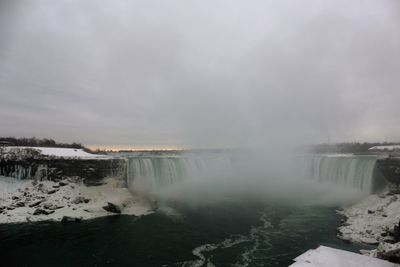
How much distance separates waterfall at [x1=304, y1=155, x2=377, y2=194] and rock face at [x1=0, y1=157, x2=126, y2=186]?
72.3 ft

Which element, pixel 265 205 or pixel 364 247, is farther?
pixel 265 205

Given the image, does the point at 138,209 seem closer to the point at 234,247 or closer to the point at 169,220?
the point at 169,220

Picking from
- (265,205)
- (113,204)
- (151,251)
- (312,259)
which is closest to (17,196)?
(113,204)

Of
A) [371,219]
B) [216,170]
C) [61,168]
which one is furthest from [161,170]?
[371,219]

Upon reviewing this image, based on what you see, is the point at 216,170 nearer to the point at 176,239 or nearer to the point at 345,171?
the point at 345,171

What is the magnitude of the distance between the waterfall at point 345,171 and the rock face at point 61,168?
72.3 ft

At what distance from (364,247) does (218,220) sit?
30.5 ft

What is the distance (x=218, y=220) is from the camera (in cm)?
2109

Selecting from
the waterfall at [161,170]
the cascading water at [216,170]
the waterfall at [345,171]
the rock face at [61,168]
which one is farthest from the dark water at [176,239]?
the waterfall at [161,170]

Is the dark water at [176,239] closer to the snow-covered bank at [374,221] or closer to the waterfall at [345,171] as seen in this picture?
the snow-covered bank at [374,221]

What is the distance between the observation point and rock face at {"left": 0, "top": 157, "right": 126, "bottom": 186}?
25953 mm

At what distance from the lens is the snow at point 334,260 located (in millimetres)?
7500

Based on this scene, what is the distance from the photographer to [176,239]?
669 inches

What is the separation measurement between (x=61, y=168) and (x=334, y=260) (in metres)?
24.9
